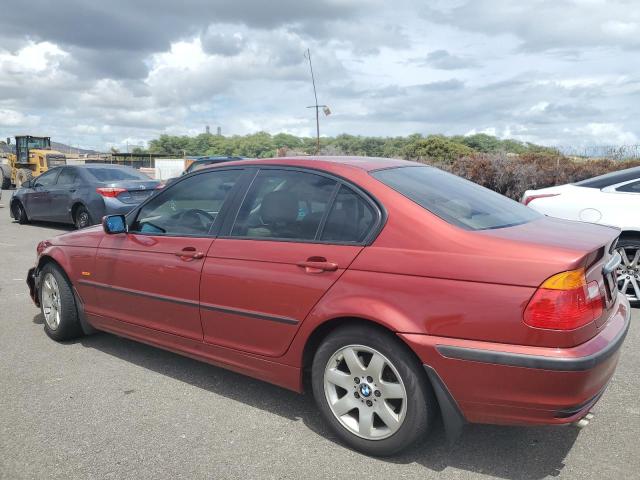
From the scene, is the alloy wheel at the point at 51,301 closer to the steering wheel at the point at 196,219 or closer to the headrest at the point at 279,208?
the steering wheel at the point at 196,219

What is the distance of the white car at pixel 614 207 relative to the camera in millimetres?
5859

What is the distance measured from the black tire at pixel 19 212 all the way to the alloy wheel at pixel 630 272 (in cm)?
1294

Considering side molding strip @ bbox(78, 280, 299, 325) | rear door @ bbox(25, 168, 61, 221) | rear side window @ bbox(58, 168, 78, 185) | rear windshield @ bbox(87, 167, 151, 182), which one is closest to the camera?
side molding strip @ bbox(78, 280, 299, 325)

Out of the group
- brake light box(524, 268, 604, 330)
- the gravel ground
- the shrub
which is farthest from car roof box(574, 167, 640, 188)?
the shrub

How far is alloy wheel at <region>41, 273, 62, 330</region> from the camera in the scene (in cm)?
482

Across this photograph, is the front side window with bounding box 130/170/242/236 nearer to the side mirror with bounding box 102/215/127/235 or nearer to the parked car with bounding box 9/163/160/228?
the side mirror with bounding box 102/215/127/235

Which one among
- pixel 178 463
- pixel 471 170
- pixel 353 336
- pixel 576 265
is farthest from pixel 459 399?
pixel 471 170

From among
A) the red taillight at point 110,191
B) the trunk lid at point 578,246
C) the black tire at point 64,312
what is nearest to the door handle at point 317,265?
the trunk lid at point 578,246

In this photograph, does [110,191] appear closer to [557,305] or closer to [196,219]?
[196,219]

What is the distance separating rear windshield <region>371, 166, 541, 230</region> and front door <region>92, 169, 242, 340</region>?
45.0 inches

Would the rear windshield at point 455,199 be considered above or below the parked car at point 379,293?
above

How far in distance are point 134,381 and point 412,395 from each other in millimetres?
2178

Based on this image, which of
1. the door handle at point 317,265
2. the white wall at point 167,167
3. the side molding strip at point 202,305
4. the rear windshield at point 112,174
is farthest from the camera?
the white wall at point 167,167

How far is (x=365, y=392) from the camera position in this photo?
299 centimetres
